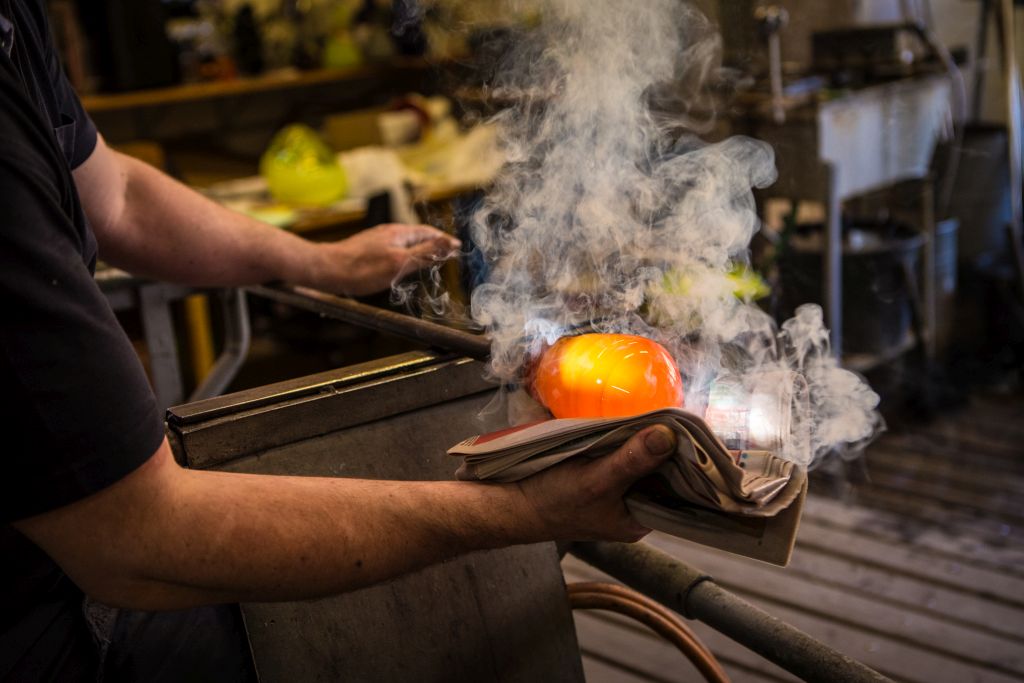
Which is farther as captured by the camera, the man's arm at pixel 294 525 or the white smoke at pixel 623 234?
the white smoke at pixel 623 234

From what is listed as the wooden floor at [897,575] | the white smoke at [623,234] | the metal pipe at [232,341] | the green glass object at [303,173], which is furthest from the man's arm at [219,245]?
the green glass object at [303,173]

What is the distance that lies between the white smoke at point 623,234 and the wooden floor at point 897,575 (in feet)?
3.08

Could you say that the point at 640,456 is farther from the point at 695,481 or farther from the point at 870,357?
the point at 870,357

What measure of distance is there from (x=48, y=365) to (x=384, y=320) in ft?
2.53

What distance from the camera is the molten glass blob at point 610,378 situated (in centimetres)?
121

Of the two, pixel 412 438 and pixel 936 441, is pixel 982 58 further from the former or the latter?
pixel 412 438

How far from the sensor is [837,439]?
1.47 m

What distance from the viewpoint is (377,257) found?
181 centimetres

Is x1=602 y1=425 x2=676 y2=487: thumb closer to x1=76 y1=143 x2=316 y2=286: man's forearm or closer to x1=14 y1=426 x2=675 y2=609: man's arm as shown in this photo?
x1=14 y1=426 x2=675 y2=609: man's arm

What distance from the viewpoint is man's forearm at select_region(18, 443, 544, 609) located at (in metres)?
0.95

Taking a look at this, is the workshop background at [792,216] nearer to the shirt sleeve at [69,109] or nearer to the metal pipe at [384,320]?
the metal pipe at [384,320]

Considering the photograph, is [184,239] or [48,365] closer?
[48,365]

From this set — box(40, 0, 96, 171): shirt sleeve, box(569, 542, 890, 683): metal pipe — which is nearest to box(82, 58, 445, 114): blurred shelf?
box(40, 0, 96, 171): shirt sleeve

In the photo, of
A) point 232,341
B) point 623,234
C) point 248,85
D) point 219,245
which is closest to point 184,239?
point 219,245
